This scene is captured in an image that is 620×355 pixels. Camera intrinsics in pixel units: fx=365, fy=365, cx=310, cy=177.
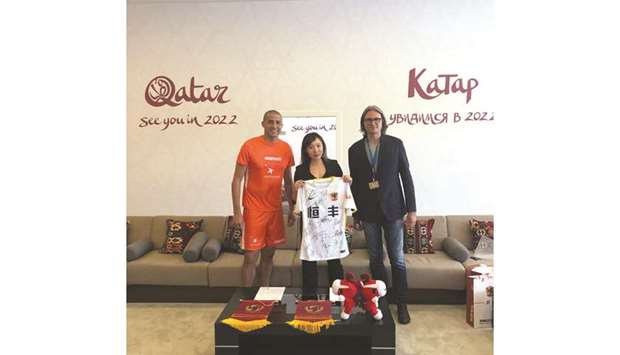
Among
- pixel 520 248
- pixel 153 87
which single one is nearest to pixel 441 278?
pixel 520 248

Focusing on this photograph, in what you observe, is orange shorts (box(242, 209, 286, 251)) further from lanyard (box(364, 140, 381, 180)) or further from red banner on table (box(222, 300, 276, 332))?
lanyard (box(364, 140, 381, 180))

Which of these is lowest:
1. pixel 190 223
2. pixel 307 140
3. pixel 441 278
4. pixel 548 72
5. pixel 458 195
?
pixel 441 278

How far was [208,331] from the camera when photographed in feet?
9.96

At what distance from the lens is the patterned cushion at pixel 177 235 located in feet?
12.9

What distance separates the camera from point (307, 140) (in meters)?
3.22

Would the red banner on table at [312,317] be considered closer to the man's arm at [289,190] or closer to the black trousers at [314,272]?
the black trousers at [314,272]

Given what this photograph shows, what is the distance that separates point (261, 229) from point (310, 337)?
111cm

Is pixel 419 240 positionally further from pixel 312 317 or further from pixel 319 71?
pixel 319 71

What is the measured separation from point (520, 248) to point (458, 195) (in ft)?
14.3

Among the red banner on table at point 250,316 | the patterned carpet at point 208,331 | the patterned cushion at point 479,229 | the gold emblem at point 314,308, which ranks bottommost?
the patterned carpet at point 208,331

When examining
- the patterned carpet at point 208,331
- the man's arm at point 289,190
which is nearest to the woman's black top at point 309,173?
the man's arm at point 289,190

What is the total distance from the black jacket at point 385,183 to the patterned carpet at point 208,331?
3.15ft
